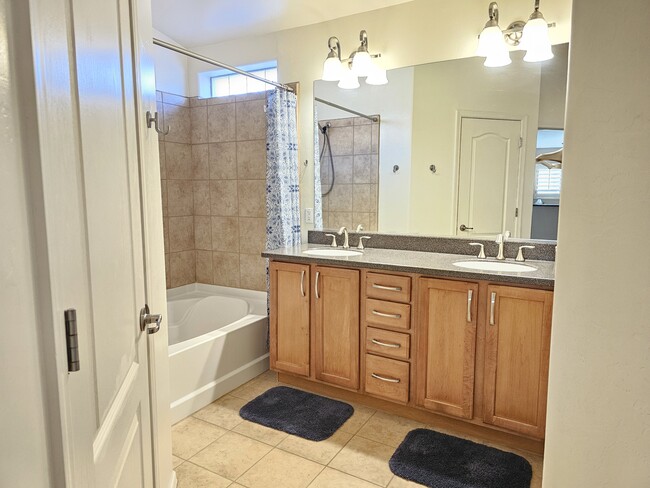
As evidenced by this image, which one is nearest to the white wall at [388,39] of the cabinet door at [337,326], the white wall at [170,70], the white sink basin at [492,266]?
the white wall at [170,70]

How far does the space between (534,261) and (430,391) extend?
0.92 meters

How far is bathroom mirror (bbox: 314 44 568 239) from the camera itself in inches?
95.0

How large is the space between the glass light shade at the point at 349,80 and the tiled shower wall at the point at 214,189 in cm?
80

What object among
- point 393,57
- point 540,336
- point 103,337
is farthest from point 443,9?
point 103,337

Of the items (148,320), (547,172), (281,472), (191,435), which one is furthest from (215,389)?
(547,172)

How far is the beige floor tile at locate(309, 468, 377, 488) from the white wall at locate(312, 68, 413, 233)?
150 cm

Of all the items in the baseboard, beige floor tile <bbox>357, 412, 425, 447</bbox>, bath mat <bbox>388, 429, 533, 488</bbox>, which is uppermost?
the baseboard

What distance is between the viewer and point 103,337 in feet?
2.79

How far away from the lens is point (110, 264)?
92cm

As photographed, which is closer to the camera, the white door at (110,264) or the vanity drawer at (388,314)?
the white door at (110,264)

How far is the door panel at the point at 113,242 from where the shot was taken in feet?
2.61

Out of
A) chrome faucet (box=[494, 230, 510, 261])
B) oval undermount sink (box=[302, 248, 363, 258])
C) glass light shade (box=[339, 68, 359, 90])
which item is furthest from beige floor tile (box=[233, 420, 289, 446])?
glass light shade (box=[339, 68, 359, 90])

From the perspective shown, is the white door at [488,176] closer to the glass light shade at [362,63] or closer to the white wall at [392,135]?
the white wall at [392,135]

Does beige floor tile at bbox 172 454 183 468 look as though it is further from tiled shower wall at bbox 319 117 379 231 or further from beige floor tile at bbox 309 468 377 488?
tiled shower wall at bbox 319 117 379 231
